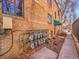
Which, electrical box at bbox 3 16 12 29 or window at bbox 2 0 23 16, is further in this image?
window at bbox 2 0 23 16

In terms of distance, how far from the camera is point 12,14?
633cm

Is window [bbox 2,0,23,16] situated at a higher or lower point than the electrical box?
higher

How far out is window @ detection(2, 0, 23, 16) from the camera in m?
5.74

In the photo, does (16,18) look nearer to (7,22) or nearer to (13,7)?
(13,7)

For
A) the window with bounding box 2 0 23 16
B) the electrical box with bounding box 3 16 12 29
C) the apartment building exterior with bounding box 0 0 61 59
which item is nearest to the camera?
the electrical box with bounding box 3 16 12 29

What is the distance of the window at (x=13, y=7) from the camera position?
5738mm

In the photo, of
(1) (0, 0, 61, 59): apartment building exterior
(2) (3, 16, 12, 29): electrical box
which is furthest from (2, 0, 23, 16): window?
(2) (3, 16, 12, 29): electrical box

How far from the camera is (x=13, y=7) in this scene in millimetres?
6508

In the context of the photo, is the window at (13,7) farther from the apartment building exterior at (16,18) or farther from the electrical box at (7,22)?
the electrical box at (7,22)

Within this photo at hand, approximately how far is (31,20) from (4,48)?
3532 mm

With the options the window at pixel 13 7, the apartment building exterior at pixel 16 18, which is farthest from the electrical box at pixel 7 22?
the window at pixel 13 7

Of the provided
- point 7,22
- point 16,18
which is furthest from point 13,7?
point 7,22

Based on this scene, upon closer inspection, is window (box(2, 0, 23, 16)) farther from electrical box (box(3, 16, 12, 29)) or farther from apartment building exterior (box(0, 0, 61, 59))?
electrical box (box(3, 16, 12, 29))

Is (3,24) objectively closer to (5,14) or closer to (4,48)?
(5,14)
